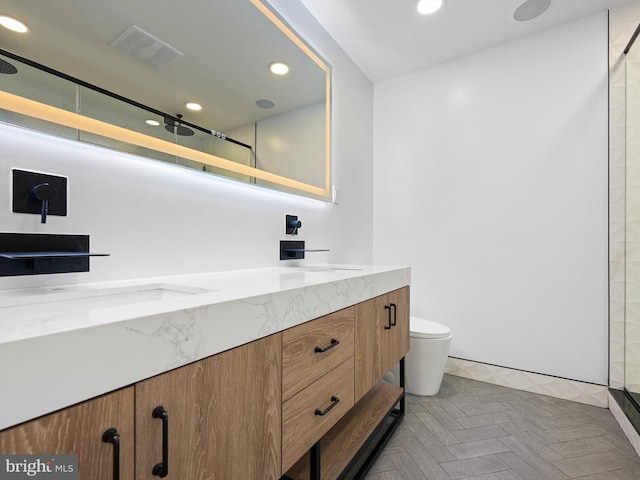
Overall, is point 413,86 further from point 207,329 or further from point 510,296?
point 207,329

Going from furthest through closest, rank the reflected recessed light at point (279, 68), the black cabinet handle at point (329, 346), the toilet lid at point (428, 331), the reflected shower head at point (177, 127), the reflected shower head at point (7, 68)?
the toilet lid at point (428, 331), the reflected recessed light at point (279, 68), the reflected shower head at point (177, 127), the black cabinet handle at point (329, 346), the reflected shower head at point (7, 68)

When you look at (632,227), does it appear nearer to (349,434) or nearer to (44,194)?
(349,434)

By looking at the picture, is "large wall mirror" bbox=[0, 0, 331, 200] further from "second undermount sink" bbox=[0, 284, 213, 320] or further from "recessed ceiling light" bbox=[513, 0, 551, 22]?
"recessed ceiling light" bbox=[513, 0, 551, 22]

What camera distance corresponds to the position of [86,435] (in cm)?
45

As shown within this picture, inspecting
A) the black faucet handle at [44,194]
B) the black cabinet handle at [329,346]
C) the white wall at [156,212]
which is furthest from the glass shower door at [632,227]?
the black faucet handle at [44,194]

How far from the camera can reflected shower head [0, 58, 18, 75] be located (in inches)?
30.9

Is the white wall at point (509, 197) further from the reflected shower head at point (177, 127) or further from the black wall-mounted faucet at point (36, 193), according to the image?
the black wall-mounted faucet at point (36, 193)

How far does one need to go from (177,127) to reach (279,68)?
740 millimetres

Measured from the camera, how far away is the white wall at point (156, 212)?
85 centimetres

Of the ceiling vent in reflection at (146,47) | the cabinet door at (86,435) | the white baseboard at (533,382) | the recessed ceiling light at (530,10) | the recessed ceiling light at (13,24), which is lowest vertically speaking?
the white baseboard at (533,382)

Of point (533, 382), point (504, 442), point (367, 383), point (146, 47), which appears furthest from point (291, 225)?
point (533, 382)

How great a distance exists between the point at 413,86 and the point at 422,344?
2028mm

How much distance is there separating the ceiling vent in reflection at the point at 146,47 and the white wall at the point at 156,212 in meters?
0.36

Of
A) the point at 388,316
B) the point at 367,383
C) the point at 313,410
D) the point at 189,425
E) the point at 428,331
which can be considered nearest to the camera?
the point at 189,425
